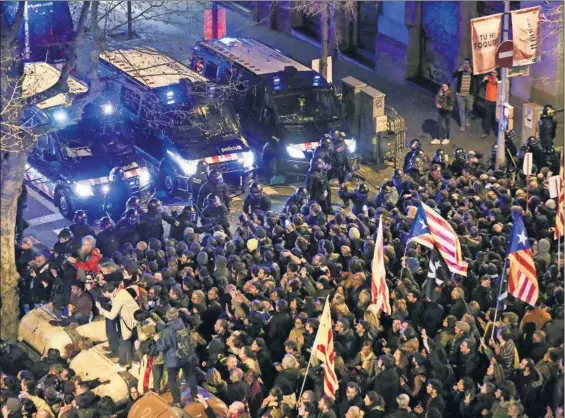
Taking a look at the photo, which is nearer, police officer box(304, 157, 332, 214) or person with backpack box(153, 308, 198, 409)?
person with backpack box(153, 308, 198, 409)

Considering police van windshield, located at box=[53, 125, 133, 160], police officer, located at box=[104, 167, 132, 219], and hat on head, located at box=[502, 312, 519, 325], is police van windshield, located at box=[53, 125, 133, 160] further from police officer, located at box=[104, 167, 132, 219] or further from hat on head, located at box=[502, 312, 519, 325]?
hat on head, located at box=[502, 312, 519, 325]

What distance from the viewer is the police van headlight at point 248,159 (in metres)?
25.3

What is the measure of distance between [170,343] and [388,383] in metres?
2.74

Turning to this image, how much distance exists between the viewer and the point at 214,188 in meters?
22.6

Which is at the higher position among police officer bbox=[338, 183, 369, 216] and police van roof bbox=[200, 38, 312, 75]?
police van roof bbox=[200, 38, 312, 75]

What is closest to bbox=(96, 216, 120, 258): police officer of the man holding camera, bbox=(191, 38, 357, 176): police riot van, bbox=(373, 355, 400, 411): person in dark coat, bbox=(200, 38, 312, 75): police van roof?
bbox=(191, 38, 357, 176): police riot van

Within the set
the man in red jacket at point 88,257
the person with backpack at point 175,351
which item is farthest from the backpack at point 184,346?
the man in red jacket at point 88,257

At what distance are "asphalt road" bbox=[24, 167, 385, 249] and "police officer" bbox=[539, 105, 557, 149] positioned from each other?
133 inches

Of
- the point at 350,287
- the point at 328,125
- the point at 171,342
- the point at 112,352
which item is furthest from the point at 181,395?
the point at 328,125

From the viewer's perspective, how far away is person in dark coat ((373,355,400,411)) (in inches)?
607

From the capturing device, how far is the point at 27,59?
98.2 feet

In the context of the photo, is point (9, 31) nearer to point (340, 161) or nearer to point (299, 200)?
point (299, 200)

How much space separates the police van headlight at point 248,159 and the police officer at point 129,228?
4.61 metres

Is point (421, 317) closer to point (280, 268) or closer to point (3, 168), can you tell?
point (280, 268)
